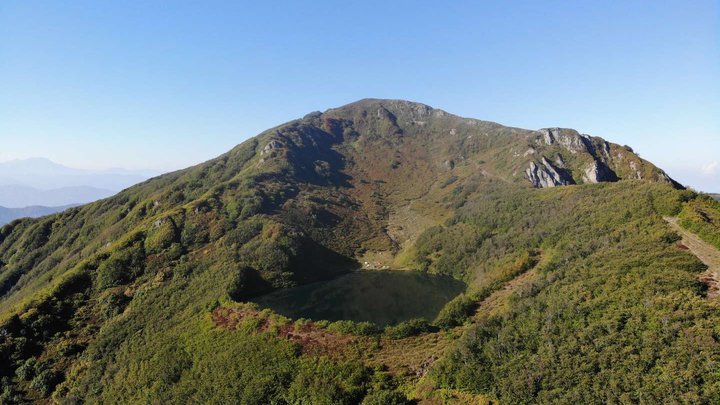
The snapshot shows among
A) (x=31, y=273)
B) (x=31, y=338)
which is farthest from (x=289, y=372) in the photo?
(x=31, y=273)

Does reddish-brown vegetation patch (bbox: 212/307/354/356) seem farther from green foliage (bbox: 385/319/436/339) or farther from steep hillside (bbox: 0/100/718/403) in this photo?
green foliage (bbox: 385/319/436/339)

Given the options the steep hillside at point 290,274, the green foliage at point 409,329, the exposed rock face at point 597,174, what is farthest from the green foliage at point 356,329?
the exposed rock face at point 597,174

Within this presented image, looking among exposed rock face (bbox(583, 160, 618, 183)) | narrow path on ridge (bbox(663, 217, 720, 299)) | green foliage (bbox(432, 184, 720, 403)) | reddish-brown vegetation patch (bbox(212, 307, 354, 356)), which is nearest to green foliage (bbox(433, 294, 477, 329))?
green foliage (bbox(432, 184, 720, 403))

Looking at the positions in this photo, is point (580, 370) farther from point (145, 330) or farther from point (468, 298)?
point (145, 330)

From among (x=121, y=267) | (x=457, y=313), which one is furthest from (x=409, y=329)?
(x=121, y=267)

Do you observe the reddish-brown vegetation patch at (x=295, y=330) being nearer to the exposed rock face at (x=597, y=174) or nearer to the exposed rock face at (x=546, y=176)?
the exposed rock face at (x=546, y=176)
